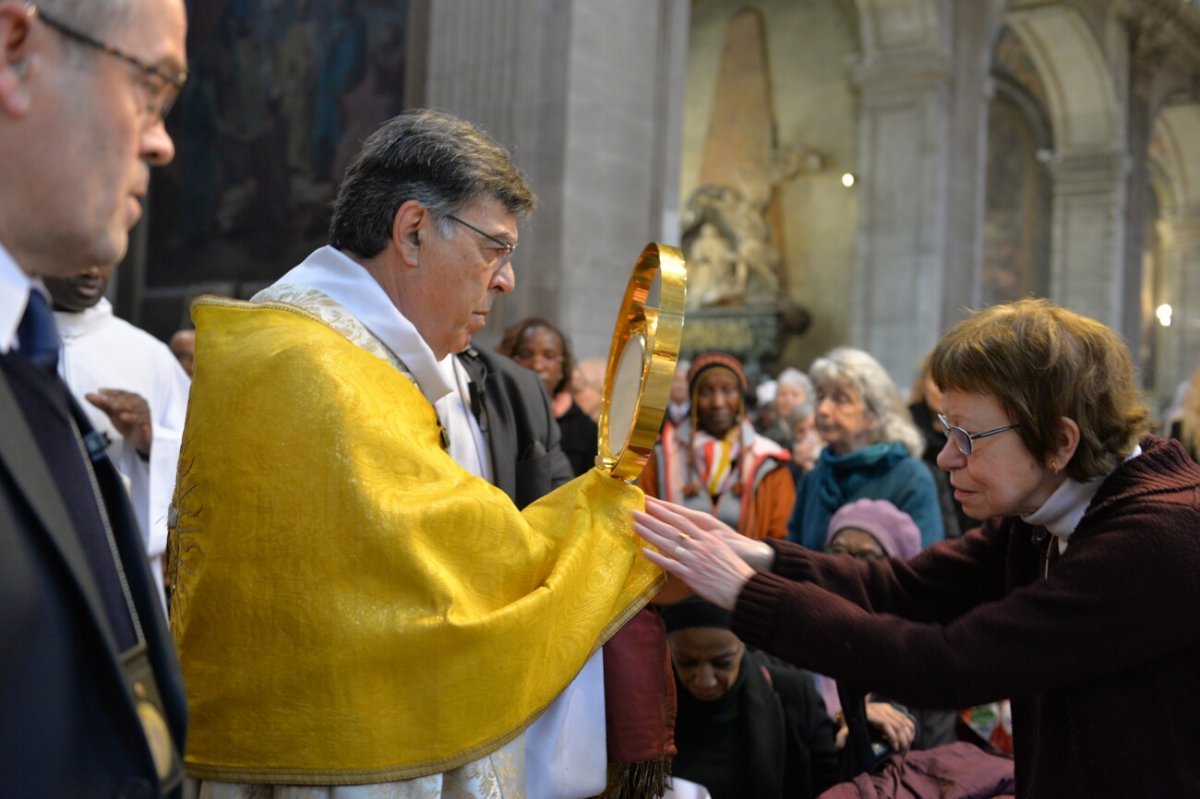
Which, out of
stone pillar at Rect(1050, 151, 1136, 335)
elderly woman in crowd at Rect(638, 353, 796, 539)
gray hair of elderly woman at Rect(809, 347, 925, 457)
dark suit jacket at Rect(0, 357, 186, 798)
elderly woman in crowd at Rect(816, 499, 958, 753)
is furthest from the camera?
stone pillar at Rect(1050, 151, 1136, 335)

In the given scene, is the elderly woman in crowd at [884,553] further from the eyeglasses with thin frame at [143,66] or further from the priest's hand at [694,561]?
the eyeglasses with thin frame at [143,66]

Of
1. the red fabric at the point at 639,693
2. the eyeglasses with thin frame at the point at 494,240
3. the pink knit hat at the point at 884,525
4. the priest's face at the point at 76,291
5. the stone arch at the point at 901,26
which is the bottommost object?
the red fabric at the point at 639,693

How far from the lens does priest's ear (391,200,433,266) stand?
86.5 inches

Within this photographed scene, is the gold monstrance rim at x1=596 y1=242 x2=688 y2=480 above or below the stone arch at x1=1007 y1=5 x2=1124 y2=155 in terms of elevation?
below

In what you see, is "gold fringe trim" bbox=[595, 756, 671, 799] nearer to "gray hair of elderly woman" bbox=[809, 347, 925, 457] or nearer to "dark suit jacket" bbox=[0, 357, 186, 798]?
"dark suit jacket" bbox=[0, 357, 186, 798]

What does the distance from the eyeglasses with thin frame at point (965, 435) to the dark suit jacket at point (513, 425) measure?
3.11 feet

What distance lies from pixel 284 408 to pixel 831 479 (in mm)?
3241

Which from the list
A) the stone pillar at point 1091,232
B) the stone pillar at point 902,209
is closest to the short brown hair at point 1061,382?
the stone pillar at point 902,209

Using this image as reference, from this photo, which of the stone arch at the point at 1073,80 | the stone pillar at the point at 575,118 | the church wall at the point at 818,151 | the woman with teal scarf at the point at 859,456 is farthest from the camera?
the stone arch at the point at 1073,80

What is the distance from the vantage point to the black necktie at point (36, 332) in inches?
46.1

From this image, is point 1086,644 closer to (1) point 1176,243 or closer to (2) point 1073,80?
(2) point 1073,80

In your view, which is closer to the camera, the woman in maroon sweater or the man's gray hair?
the man's gray hair

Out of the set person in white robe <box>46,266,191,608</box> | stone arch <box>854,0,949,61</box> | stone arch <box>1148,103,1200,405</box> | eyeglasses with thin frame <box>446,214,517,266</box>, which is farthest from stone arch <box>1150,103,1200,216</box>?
eyeglasses with thin frame <box>446,214,517,266</box>

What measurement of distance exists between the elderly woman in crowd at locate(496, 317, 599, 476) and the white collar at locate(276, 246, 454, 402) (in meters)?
2.97
